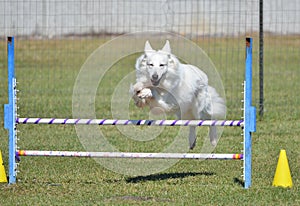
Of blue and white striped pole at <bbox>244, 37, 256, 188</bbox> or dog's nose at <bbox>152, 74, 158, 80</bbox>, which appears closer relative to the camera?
blue and white striped pole at <bbox>244, 37, 256, 188</bbox>

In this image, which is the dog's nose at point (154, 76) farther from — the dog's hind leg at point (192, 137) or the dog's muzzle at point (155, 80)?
the dog's hind leg at point (192, 137)

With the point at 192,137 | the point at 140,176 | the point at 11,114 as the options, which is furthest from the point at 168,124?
the point at 192,137

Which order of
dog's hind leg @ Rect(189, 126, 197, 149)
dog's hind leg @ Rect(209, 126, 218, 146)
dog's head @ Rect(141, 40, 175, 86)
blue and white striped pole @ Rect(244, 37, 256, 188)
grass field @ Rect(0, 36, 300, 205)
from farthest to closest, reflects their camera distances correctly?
dog's hind leg @ Rect(209, 126, 218, 146), dog's hind leg @ Rect(189, 126, 197, 149), dog's head @ Rect(141, 40, 175, 86), blue and white striped pole @ Rect(244, 37, 256, 188), grass field @ Rect(0, 36, 300, 205)

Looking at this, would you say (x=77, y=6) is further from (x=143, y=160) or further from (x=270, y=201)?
(x=270, y=201)

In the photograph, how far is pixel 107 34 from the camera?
1969cm

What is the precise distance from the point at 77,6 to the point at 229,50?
619 centimetres

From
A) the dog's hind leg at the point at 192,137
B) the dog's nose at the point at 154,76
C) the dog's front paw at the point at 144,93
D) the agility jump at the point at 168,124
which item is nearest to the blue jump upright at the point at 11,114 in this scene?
the agility jump at the point at 168,124

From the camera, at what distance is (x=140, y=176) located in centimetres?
711

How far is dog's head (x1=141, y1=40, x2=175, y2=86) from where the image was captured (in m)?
7.13

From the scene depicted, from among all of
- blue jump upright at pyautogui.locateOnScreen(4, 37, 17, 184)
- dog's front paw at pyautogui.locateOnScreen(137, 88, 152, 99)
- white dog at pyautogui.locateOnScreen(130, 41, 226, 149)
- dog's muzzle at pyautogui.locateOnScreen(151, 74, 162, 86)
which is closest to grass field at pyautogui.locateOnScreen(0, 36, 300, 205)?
blue jump upright at pyautogui.locateOnScreen(4, 37, 17, 184)

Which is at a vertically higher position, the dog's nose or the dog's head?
the dog's head

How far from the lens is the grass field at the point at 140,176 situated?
6.07 metres

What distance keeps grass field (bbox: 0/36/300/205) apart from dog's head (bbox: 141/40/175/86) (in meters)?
1.06

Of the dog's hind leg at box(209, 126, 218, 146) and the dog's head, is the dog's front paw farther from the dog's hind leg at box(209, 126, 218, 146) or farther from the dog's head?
the dog's hind leg at box(209, 126, 218, 146)
